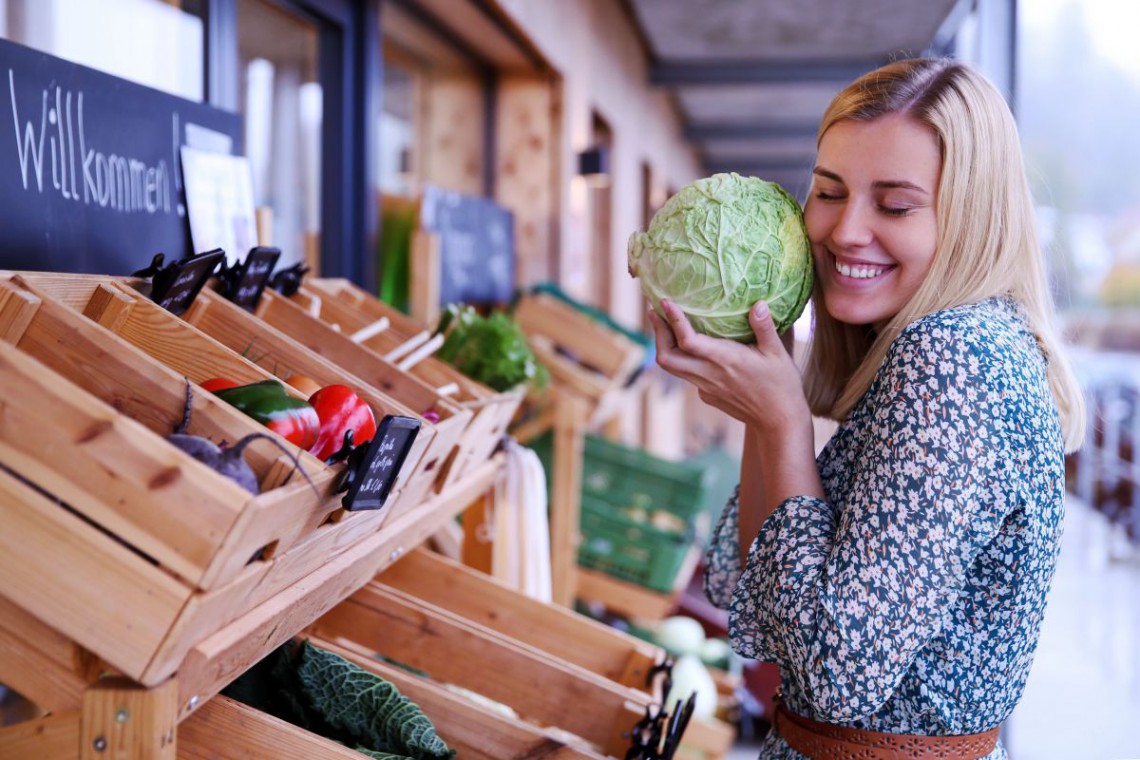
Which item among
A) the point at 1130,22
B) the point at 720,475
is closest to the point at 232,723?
the point at 1130,22

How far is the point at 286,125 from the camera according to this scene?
3662 millimetres

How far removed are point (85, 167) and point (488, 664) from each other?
42.5 inches

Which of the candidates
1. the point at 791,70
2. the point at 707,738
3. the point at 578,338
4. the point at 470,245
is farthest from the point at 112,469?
the point at 791,70

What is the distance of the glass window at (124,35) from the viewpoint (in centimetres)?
236

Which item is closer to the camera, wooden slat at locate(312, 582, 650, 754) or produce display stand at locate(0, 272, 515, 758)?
produce display stand at locate(0, 272, 515, 758)

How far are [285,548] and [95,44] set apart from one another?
1691 millimetres

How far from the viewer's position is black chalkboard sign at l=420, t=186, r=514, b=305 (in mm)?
3693

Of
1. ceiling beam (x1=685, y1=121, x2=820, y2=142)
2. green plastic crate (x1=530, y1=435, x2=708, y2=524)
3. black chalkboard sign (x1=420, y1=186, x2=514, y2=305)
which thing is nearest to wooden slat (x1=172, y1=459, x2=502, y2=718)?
black chalkboard sign (x1=420, y1=186, x2=514, y2=305)

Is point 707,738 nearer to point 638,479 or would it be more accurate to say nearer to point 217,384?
point 638,479

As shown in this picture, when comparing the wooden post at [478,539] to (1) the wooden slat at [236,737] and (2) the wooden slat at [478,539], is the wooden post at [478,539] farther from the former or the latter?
(1) the wooden slat at [236,737]

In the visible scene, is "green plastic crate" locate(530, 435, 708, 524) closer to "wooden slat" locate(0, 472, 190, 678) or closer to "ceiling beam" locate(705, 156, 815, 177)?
"wooden slat" locate(0, 472, 190, 678)

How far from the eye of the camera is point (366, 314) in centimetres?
223

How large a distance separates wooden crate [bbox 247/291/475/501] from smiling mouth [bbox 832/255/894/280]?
627 mm

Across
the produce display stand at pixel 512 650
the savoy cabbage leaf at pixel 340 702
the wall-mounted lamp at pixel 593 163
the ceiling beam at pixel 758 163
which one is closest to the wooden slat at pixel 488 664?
the produce display stand at pixel 512 650
